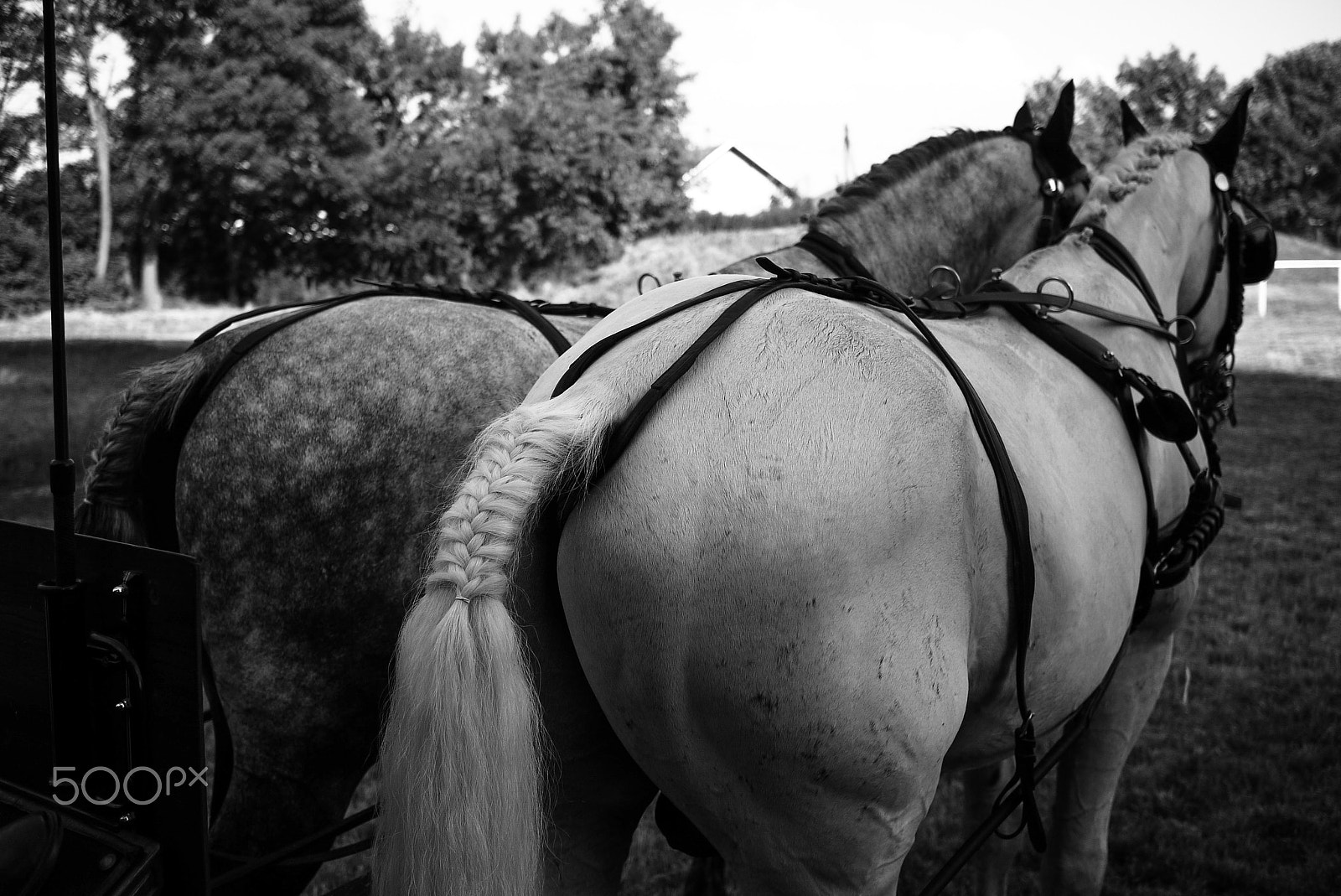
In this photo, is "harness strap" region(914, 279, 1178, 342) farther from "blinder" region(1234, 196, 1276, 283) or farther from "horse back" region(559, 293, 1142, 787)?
"blinder" region(1234, 196, 1276, 283)

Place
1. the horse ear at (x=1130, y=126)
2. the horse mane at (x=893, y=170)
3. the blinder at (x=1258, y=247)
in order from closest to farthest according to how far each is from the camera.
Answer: the blinder at (x=1258, y=247) < the horse mane at (x=893, y=170) < the horse ear at (x=1130, y=126)

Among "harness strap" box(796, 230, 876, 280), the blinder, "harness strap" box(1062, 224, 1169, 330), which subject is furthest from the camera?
the blinder

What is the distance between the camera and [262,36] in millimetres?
25531

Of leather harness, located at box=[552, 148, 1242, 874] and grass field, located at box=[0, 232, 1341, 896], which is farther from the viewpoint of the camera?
grass field, located at box=[0, 232, 1341, 896]

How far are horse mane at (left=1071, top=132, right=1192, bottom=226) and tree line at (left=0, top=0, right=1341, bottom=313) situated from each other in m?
22.2

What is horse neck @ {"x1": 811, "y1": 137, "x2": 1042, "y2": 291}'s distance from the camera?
311 cm

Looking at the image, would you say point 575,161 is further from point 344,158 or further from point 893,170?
point 893,170

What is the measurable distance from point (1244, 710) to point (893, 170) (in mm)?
3261

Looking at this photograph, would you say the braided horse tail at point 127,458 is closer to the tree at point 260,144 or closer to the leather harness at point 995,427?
the leather harness at point 995,427

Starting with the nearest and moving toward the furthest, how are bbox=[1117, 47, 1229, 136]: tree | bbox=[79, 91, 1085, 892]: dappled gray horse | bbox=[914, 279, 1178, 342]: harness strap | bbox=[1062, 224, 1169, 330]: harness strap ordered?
bbox=[914, 279, 1178, 342]: harness strap → bbox=[79, 91, 1085, 892]: dappled gray horse → bbox=[1062, 224, 1169, 330]: harness strap → bbox=[1117, 47, 1229, 136]: tree

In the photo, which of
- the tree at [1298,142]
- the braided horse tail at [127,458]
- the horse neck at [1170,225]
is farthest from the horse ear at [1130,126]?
the tree at [1298,142]

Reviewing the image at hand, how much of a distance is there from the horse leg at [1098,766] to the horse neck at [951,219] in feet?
4.31

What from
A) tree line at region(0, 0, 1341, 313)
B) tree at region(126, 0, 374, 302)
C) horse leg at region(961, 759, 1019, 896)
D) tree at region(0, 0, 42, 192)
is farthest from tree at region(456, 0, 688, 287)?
horse leg at region(961, 759, 1019, 896)

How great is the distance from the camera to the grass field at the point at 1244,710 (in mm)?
3373
